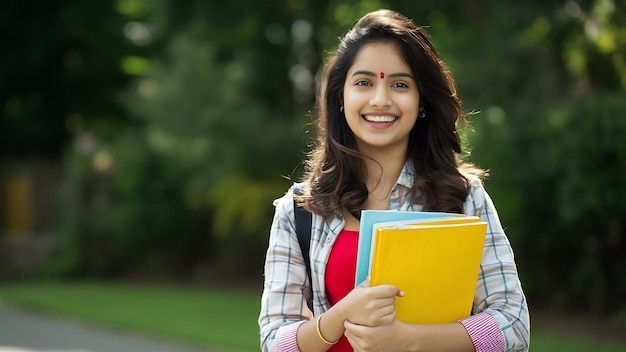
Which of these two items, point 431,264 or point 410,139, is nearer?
point 431,264

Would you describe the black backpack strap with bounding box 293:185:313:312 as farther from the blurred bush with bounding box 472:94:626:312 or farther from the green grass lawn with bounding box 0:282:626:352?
the blurred bush with bounding box 472:94:626:312

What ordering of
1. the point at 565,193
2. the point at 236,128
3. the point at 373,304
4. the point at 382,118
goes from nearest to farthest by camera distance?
the point at 373,304 < the point at 382,118 < the point at 565,193 < the point at 236,128

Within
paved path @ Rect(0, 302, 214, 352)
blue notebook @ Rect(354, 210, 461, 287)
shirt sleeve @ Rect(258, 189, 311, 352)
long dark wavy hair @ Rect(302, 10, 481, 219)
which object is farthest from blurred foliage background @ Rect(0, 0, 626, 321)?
blue notebook @ Rect(354, 210, 461, 287)

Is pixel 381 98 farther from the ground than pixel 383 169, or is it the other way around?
pixel 381 98

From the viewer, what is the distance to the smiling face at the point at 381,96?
256 cm

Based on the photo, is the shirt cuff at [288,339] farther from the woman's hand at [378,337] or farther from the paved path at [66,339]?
the paved path at [66,339]

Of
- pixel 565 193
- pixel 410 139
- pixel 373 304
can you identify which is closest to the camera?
pixel 373 304

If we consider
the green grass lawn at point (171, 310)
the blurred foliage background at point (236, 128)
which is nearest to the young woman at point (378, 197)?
the green grass lawn at point (171, 310)

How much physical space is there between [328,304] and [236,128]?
1249cm

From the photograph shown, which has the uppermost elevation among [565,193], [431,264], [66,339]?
[565,193]

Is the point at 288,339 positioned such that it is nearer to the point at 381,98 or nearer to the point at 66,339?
the point at 381,98

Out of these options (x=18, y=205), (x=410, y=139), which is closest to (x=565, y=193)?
(x=410, y=139)

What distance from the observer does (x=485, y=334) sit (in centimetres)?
240

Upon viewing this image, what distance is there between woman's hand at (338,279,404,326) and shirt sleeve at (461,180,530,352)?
0.22 m
